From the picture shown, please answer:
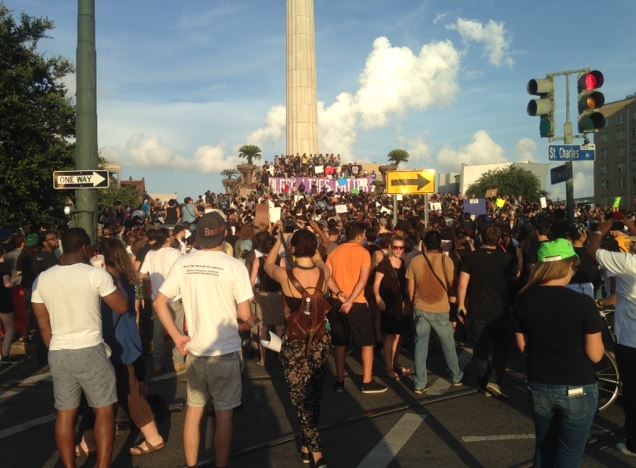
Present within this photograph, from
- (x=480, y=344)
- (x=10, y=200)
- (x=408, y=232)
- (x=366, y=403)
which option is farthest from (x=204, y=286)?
(x=10, y=200)

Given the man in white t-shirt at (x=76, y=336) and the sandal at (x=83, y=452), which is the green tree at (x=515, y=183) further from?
the man in white t-shirt at (x=76, y=336)

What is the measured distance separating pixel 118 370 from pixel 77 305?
109 centimetres

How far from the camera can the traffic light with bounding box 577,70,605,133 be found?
30.8 feet

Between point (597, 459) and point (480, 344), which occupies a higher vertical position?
point (480, 344)

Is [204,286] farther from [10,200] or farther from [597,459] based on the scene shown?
[10,200]

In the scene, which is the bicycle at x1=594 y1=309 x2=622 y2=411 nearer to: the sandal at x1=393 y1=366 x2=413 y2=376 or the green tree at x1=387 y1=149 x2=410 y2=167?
the sandal at x1=393 y1=366 x2=413 y2=376

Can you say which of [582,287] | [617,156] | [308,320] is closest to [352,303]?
[308,320]

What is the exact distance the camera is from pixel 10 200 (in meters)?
14.5

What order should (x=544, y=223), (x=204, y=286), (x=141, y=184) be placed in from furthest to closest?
(x=141, y=184) → (x=544, y=223) → (x=204, y=286)

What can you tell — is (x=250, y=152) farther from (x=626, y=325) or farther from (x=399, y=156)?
(x=626, y=325)

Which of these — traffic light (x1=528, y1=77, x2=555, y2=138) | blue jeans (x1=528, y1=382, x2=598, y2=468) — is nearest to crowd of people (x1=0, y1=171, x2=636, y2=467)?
blue jeans (x1=528, y1=382, x2=598, y2=468)

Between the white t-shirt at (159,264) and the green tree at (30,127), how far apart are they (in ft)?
26.4

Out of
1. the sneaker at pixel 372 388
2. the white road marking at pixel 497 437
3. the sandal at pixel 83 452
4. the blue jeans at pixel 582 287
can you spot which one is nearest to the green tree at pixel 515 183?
the blue jeans at pixel 582 287

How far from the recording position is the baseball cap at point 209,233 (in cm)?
429
